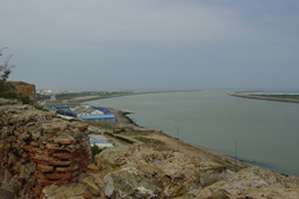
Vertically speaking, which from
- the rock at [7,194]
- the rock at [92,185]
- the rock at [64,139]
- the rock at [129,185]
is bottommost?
the rock at [7,194]

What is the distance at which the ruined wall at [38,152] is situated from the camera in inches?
152

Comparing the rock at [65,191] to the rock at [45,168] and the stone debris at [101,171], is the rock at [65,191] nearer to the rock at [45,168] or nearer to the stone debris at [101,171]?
the stone debris at [101,171]

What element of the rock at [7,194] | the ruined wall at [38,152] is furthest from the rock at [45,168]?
the rock at [7,194]

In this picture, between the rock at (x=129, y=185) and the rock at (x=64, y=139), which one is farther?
the rock at (x=64, y=139)

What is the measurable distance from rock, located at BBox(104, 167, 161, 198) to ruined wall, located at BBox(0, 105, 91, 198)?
1.03m

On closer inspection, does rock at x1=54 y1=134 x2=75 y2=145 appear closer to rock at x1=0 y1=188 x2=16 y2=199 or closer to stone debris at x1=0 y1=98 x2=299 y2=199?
stone debris at x1=0 y1=98 x2=299 y2=199

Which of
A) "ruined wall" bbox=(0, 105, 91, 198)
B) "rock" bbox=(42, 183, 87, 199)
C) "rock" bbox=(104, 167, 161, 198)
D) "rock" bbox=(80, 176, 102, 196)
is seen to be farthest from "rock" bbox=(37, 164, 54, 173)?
"rock" bbox=(104, 167, 161, 198)

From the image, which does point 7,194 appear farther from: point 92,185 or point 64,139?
point 92,185

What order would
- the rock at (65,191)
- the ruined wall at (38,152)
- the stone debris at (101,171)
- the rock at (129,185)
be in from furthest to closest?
the ruined wall at (38,152)
the rock at (65,191)
the rock at (129,185)
the stone debris at (101,171)

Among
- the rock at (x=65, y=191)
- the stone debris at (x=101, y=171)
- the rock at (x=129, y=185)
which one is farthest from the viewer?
the rock at (x=65, y=191)

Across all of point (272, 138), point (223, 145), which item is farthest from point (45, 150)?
point (272, 138)

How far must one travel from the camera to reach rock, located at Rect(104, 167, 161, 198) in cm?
267

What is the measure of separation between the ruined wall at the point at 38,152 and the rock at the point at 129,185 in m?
1.03

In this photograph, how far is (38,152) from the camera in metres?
4.07
